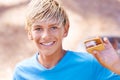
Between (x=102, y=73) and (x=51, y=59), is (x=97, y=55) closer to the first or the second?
(x=102, y=73)

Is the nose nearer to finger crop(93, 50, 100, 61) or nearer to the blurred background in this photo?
finger crop(93, 50, 100, 61)

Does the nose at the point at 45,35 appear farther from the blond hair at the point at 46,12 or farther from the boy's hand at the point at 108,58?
the boy's hand at the point at 108,58

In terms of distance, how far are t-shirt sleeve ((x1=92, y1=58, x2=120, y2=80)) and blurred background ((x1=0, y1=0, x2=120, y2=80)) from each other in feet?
9.28

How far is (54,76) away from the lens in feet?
6.44

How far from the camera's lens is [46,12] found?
77.4 inches

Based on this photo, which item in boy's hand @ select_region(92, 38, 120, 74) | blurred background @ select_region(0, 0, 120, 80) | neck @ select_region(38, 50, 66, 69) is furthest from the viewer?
blurred background @ select_region(0, 0, 120, 80)

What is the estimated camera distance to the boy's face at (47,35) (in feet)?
6.38

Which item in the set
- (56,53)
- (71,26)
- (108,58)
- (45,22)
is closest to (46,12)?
(45,22)

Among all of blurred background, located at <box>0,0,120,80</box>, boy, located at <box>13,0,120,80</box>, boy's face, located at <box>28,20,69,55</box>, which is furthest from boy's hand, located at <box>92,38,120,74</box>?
blurred background, located at <box>0,0,120,80</box>

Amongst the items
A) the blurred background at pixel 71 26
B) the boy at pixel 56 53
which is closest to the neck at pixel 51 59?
the boy at pixel 56 53

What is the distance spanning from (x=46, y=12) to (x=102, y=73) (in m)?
0.34

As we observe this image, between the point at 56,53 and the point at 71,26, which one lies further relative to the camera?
the point at 71,26

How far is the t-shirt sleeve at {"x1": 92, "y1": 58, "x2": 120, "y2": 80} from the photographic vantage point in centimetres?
196

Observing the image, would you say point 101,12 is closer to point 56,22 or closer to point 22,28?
point 22,28
